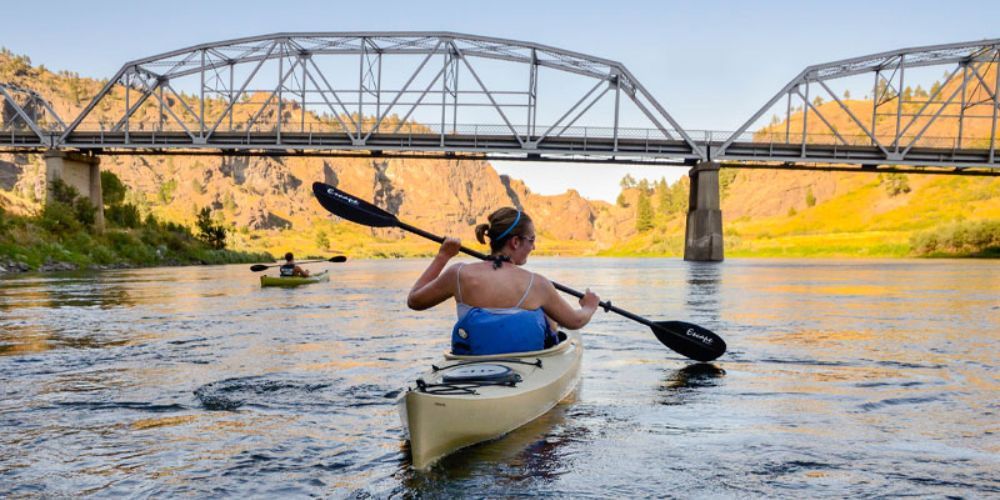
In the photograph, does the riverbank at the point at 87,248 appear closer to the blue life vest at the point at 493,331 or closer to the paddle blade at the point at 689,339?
the paddle blade at the point at 689,339

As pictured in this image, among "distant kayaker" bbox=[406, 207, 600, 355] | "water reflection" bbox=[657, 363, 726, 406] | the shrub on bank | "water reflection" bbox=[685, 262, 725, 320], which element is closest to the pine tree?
the shrub on bank

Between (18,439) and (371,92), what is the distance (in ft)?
213

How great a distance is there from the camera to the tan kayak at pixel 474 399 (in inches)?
221

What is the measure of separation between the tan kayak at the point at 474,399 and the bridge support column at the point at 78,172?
67.2m

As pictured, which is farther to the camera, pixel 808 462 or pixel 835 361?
pixel 835 361

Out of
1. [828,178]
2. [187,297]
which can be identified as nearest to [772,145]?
[187,297]

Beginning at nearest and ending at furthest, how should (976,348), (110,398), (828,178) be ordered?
(110,398) < (976,348) < (828,178)

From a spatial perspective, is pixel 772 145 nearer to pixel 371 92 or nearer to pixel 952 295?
pixel 371 92

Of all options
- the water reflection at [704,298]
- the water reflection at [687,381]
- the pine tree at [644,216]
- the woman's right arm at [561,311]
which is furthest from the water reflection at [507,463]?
the pine tree at [644,216]

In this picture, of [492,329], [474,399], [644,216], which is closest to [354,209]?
[492,329]

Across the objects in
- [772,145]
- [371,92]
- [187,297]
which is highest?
[371,92]

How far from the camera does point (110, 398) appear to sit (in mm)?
8398

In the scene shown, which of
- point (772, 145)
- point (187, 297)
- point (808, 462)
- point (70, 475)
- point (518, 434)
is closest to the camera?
point (70, 475)

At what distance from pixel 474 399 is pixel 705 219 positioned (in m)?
60.8
